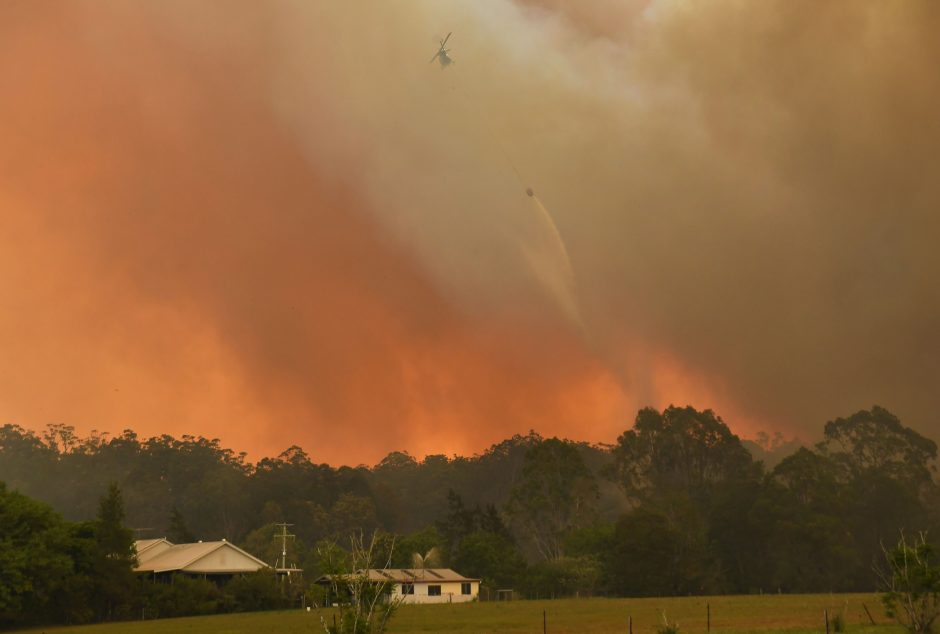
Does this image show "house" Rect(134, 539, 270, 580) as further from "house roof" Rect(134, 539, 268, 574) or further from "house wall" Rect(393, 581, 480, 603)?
"house wall" Rect(393, 581, 480, 603)

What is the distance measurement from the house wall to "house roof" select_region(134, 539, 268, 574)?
14.4m

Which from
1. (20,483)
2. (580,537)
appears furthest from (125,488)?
(580,537)

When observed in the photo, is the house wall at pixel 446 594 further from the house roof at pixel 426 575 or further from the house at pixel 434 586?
the house roof at pixel 426 575

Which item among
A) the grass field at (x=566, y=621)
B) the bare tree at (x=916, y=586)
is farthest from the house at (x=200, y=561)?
the bare tree at (x=916, y=586)

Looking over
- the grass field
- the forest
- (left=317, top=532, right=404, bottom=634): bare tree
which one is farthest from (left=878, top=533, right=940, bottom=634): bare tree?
the forest

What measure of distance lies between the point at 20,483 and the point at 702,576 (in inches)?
5510

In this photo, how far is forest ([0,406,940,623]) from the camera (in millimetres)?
100000

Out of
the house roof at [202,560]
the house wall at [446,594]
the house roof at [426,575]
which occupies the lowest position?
the house wall at [446,594]

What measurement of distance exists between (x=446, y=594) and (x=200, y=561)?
2377 centimetres

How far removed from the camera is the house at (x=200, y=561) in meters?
81.1

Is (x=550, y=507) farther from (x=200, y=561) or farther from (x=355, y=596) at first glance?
(x=355, y=596)

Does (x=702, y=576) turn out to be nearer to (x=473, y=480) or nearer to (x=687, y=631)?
(x=687, y=631)

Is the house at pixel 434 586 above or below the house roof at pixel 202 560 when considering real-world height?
below

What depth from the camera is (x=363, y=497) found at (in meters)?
148
